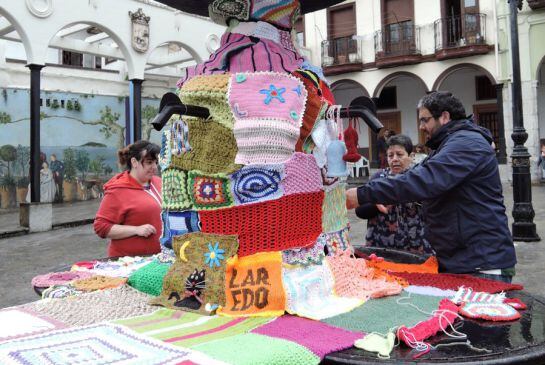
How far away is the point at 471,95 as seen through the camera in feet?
66.0

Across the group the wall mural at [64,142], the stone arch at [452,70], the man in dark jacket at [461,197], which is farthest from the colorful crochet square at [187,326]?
the stone arch at [452,70]

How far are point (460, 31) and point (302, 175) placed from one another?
17.9m

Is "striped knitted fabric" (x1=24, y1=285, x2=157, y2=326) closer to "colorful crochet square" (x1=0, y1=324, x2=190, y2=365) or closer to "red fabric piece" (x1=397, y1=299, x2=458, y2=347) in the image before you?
"colorful crochet square" (x1=0, y1=324, x2=190, y2=365)

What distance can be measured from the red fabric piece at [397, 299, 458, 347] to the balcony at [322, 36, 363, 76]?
18.4 m

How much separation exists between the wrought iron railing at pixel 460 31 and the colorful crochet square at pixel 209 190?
57.0 ft

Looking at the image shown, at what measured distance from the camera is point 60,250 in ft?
28.4

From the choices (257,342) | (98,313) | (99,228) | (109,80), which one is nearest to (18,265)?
(99,228)

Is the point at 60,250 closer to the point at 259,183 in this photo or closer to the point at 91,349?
the point at 259,183

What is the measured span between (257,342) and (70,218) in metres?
11.7

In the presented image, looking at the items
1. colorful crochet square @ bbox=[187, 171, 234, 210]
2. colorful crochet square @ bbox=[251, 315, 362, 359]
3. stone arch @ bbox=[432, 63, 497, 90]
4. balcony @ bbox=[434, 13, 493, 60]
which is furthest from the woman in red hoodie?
stone arch @ bbox=[432, 63, 497, 90]

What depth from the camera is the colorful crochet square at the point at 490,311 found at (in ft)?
6.08

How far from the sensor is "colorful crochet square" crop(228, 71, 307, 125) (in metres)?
2.14

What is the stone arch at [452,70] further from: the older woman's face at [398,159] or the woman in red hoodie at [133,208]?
the woman in red hoodie at [133,208]

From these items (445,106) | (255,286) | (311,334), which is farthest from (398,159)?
(311,334)
